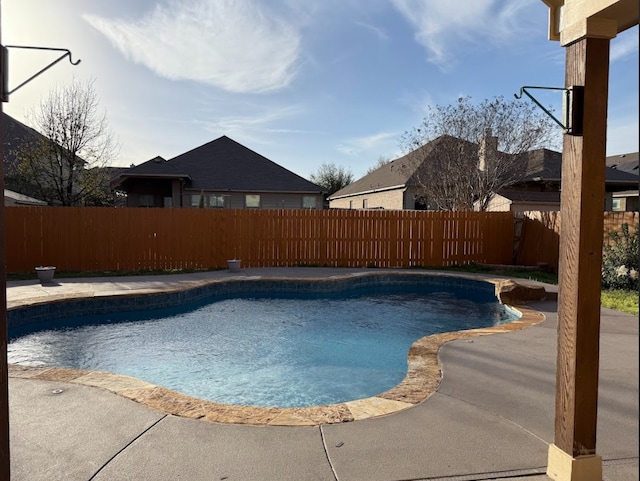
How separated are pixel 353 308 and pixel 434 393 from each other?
5209 mm

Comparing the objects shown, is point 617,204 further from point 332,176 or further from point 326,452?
point 326,452

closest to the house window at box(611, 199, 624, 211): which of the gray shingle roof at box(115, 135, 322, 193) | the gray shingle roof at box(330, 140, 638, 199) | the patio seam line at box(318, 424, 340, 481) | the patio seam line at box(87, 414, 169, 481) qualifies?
the gray shingle roof at box(330, 140, 638, 199)

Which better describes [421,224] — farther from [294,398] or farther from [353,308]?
[294,398]

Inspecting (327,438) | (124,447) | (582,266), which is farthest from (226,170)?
(582,266)

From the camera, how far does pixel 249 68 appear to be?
37.3 feet

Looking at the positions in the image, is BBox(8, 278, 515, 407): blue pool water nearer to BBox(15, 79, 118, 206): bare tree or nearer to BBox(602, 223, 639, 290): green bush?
BBox(602, 223, 639, 290): green bush

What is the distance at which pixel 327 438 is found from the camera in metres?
2.64

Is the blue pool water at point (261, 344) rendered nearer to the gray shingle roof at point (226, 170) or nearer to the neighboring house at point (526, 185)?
the neighboring house at point (526, 185)

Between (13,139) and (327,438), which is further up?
(13,139)

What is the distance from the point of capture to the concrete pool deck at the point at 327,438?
2.27m

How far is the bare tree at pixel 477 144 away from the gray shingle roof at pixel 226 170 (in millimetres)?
5482

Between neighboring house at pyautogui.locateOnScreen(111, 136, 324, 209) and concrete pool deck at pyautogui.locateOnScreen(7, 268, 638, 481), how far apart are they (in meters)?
14.8

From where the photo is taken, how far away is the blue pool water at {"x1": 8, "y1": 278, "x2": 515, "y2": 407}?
15.8 ft

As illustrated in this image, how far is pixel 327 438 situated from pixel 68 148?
15621mm
